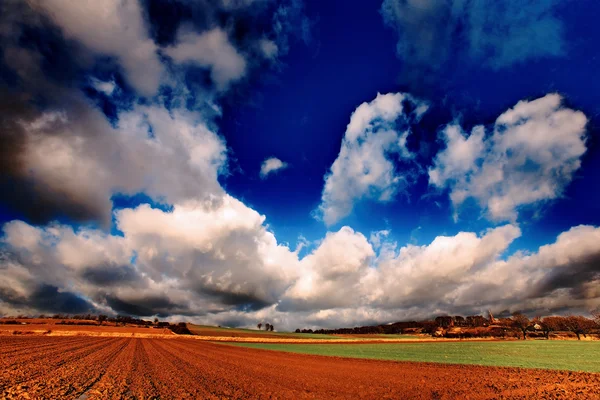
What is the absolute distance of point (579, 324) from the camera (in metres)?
169

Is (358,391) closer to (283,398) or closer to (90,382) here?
(283,398)

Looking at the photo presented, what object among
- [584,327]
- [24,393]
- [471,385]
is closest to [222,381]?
[24,393]

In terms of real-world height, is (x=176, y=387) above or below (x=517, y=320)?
below

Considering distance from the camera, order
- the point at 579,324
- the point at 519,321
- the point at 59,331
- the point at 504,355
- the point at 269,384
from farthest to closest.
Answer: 1. the point at 519,321
2. the point at 579,324
3. the point at 59,331
4. the point at 504,355
5. the point at 269,384

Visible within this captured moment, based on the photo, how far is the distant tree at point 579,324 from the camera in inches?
5866

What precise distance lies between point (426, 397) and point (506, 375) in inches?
565

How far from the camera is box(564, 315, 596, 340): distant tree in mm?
149000

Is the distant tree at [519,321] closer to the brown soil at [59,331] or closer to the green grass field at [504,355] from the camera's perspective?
the green grass field at [504,355]

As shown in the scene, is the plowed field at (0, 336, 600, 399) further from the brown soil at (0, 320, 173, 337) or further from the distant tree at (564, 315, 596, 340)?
the distant tree at (564, 315, 596, 340)

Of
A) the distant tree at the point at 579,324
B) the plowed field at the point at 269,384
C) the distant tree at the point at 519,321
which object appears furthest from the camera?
the distant tree at the point at 519,321

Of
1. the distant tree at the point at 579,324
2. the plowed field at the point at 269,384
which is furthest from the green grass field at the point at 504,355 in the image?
the distant tree at the point at 579,324

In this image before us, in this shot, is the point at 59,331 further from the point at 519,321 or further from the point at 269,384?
the point at 519,321

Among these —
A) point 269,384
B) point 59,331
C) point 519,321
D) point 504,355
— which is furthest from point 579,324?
point 59,331

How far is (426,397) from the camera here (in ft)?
65.8
